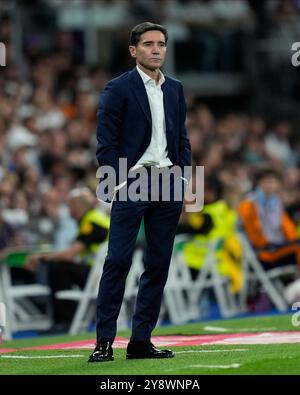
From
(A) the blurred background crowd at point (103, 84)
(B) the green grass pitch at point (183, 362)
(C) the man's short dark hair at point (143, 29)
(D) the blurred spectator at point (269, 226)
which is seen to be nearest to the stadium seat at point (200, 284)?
(D) the blurred spectator at point (269, 226)

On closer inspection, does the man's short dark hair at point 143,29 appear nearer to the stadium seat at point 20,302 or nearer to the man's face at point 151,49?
the man's face at point 151,49

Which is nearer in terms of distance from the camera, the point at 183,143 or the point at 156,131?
the point at 156,131

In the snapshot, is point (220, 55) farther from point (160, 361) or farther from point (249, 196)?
point (160, 361)

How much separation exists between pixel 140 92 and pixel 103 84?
14806 millimetres

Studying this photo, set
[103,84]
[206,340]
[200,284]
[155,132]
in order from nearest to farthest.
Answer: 1. [155,132]
2. [206,340]
3. [200,284]
4. [103,84]

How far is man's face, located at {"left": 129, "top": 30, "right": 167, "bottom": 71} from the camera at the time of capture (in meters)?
9.16

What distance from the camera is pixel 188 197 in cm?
1712

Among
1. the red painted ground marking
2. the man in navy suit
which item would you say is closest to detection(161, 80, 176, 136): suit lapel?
the man in navy suit

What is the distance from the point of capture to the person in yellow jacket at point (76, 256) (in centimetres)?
1552

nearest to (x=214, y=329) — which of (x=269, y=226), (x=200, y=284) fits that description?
(x=200, y=284)

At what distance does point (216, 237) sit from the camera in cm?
1736

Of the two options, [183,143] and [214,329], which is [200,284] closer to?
[214,329]
